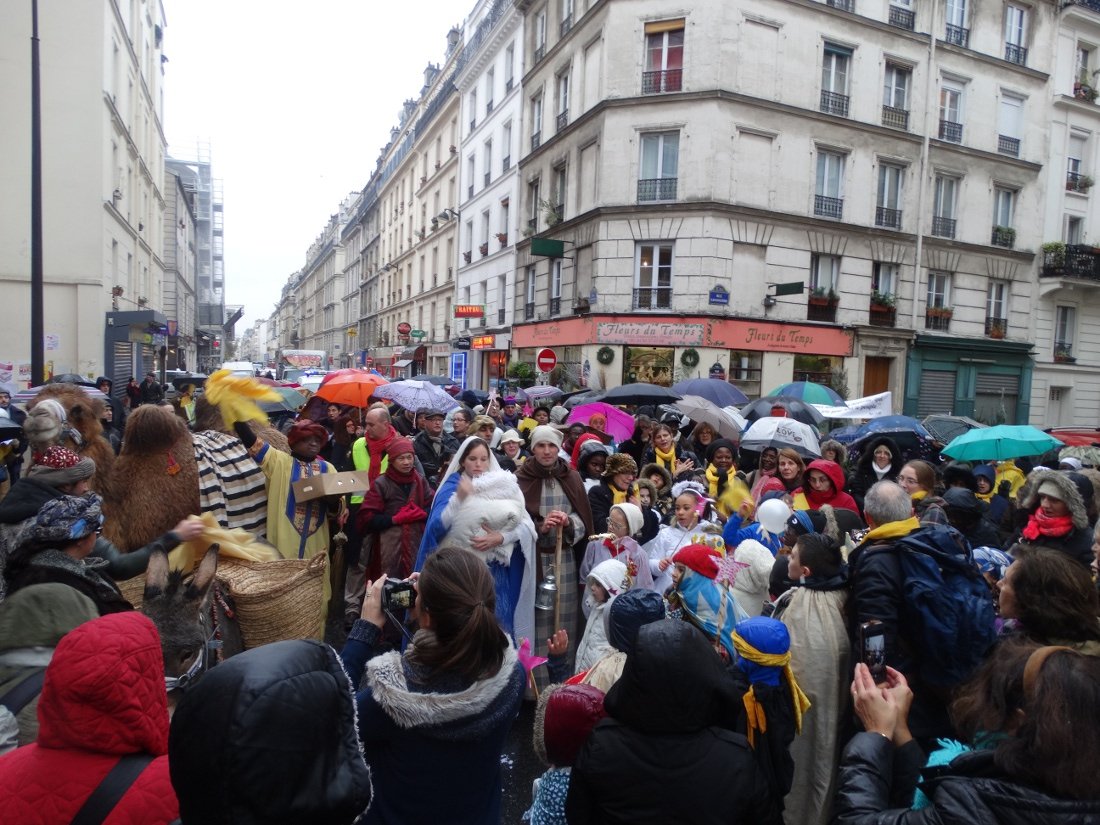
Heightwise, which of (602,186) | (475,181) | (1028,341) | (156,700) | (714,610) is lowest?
(714,610)

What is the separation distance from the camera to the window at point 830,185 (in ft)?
69.4

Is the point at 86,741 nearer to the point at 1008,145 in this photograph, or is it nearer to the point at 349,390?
the point at 349,390

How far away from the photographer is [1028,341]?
24875 mm

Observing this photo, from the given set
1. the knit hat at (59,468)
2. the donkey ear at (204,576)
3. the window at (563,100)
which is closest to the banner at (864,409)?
the donkey ear at (204,576)

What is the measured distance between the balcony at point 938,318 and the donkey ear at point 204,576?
79.9ft

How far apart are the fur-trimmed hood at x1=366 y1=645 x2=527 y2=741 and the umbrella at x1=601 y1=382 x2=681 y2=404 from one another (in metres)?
9.34

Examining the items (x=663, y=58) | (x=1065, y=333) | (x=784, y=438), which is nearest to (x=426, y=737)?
(x=784, y=438)

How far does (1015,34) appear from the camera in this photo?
78.3 feet

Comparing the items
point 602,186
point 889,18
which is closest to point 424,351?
point 602,186

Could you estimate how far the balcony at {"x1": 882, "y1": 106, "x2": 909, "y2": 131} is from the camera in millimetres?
21781

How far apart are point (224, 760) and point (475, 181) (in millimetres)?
33702

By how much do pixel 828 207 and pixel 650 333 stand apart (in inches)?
280

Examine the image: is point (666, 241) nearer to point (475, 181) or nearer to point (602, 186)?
point (602, 186)

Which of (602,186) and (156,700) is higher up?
(602,186)
